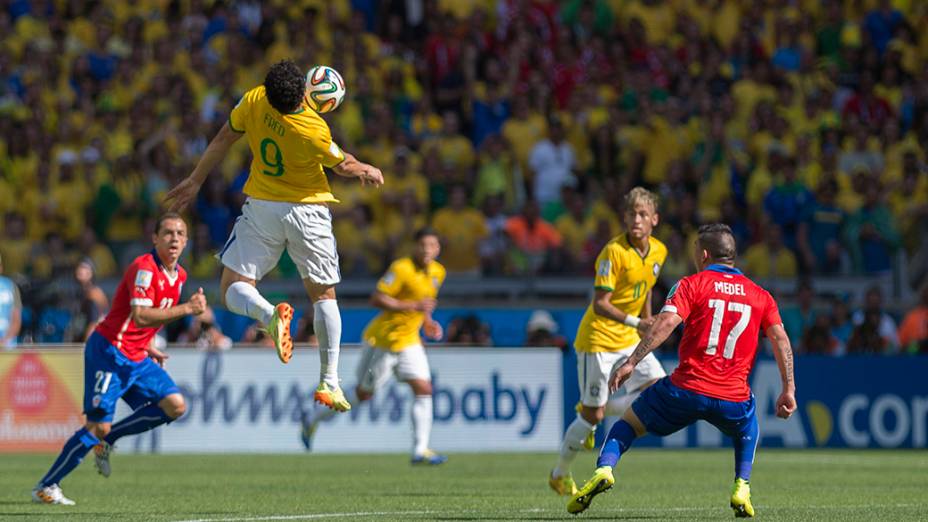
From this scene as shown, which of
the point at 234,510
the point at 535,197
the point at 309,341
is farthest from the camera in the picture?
the point at 535,197

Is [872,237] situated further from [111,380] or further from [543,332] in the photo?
[111,380]

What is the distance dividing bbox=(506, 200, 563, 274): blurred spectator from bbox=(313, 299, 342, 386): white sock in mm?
9884

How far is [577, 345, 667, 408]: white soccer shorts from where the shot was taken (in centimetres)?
1302

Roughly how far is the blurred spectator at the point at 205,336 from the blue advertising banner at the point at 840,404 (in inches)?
173

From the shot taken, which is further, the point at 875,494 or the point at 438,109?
the point at 438,109

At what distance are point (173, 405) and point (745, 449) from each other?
14.8 feet

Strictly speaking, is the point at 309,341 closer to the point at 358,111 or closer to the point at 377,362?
the point at 377,362

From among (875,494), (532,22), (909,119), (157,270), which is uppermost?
(532,22)

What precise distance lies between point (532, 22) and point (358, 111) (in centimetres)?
344

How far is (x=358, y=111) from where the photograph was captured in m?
24.2

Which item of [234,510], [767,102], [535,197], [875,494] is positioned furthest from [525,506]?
[767,102]

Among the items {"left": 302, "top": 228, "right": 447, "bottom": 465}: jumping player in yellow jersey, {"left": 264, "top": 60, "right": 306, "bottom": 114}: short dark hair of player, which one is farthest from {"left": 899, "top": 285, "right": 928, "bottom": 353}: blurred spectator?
{"left": 264, "top": 60, "right": 306, "bottom": 114}: short dark hair of player

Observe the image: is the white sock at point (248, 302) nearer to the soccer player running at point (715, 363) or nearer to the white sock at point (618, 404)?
the soccer player running at point (715, 363)

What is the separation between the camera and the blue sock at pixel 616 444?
9836 mm
